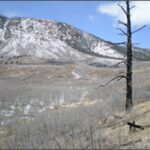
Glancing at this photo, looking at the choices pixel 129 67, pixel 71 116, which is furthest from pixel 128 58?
pixel 71 116

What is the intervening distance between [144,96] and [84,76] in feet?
247

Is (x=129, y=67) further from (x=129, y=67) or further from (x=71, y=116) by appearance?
(x=71, y=116)

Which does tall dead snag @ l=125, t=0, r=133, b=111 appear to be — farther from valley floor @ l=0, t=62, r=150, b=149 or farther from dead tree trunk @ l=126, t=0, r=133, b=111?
valley floor @ l=0, t=62, r=150, b=149

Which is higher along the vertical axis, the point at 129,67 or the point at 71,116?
the point at 129,67

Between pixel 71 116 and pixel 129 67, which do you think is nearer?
pixel 129 67

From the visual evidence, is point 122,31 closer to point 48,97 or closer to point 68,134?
point 68,134

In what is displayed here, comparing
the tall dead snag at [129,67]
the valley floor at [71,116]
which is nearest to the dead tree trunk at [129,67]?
the tall dead snag at [129,67]

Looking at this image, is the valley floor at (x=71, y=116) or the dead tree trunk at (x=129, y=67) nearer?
the valley floor at (x=71, y=116)

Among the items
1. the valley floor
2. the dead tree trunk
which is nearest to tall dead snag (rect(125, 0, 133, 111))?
the dead tree trunk

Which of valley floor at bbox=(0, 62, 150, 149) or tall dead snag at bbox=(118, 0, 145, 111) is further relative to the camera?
tall dead snag at bbox=(118, 0, 145, 111)

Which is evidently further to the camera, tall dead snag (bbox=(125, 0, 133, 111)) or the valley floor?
tall dead snag (bbox=(125, 0, 133, 111))

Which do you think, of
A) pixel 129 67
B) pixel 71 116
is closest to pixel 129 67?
pixel 129 67

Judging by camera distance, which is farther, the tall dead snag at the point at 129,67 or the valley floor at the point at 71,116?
the tall dead snag at the point at 129,67

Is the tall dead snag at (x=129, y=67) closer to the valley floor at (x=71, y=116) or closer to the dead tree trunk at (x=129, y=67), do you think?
the dead tree trunk at (x=129, y=67)
